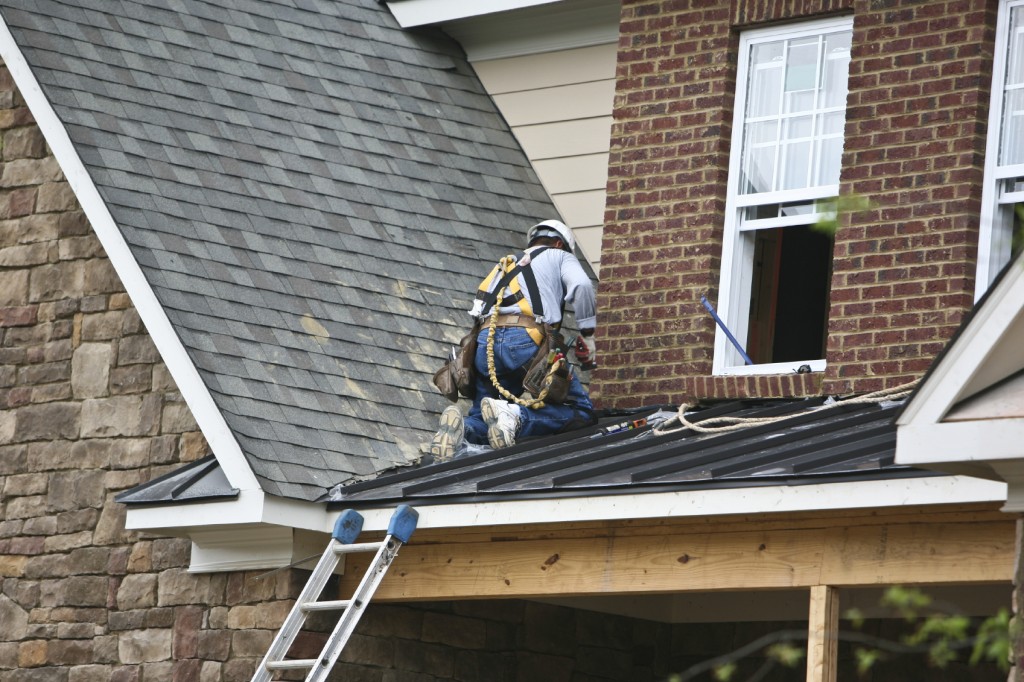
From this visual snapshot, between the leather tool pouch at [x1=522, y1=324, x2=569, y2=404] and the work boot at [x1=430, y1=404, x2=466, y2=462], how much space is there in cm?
40

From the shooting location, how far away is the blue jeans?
10.3m

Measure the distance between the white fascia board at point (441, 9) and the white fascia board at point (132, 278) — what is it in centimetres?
342

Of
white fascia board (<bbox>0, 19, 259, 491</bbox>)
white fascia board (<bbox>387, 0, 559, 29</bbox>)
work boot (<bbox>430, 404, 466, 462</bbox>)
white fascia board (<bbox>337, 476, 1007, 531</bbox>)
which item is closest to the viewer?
white fascia board (<bbox>337, 476, 1007, 531</bbox>)

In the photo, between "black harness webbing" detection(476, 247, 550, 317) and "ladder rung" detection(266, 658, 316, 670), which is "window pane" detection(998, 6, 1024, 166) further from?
"ladder rung" detection(266, 658, 316, 670)

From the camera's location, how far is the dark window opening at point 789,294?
11.2 meters

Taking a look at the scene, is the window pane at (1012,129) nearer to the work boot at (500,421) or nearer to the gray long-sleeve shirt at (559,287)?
the gray long-sleeve shirt at (559,287)

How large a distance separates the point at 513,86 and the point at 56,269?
3.71 m

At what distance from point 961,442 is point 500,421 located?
418cm

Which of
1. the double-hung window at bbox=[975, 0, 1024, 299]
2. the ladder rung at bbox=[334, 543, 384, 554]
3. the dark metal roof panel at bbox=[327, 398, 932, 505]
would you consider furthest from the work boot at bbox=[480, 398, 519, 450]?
the double-hung window at bbox=[975, 0, 1024, 299]

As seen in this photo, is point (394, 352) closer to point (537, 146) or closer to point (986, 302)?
point (537, 146)

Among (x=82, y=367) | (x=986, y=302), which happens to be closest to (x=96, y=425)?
(x=82, y=367)

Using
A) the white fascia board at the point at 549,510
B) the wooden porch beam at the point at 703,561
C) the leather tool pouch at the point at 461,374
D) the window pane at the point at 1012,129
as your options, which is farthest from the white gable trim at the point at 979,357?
the leather tool pouch at the point at 461,374

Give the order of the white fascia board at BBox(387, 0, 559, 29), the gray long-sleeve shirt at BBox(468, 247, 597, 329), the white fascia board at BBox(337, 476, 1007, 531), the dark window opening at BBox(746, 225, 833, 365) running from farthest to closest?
the white fascia board at BBox(387, 0, 559, 29) → the dark window opening at BBox(746, 225, 833, 365) → the gray long-sleeve shirt at BBox(468, 247, 597, 329) → the white fascia board at BBox(337, 476, 1007, 531)

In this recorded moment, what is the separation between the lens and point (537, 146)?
513 inches
